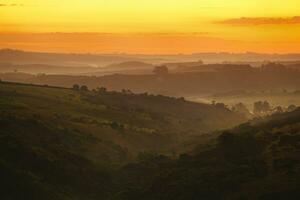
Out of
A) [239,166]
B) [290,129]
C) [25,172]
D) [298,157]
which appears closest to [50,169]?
[25,172]

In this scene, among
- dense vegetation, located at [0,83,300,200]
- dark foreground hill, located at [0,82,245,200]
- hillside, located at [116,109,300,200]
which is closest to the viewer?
hillside, located at [116,109,300,200]

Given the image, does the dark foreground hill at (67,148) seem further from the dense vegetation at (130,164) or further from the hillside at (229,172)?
the hillside at (229,172)

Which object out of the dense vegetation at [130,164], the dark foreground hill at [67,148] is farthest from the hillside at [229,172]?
the dark foreground hill at [67,148]

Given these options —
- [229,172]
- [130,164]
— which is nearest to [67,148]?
[130,164]

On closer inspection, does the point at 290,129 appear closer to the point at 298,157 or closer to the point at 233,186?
the point at 298,157

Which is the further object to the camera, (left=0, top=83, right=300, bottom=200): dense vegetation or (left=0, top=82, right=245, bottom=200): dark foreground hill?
(left=0, top=82, right=245, bottom=200): dark foreground hill

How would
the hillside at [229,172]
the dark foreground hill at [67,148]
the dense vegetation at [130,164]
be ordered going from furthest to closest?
the dark foreground hill at [67,148]
the dense vegetation at [130,164]
the hillside at [229,172]

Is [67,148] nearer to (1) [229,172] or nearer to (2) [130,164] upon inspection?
(2) [130,164]

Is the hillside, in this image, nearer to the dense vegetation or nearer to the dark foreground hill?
the dense vegetation

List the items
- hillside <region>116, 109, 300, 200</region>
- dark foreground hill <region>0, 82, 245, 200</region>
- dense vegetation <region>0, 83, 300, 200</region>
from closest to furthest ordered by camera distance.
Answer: hillside <region>116, 109, 300, 200</region>, dense vegetation <region>0, 83, 300, 200</region>, dark foreground hill <region>0, 82, 245, 200</region>

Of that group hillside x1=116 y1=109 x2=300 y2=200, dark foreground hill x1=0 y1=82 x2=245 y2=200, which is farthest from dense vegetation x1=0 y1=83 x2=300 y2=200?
dark foreground hill x1=0 y1=82 x2=245 y2=200

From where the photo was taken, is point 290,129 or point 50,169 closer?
point 50,169
